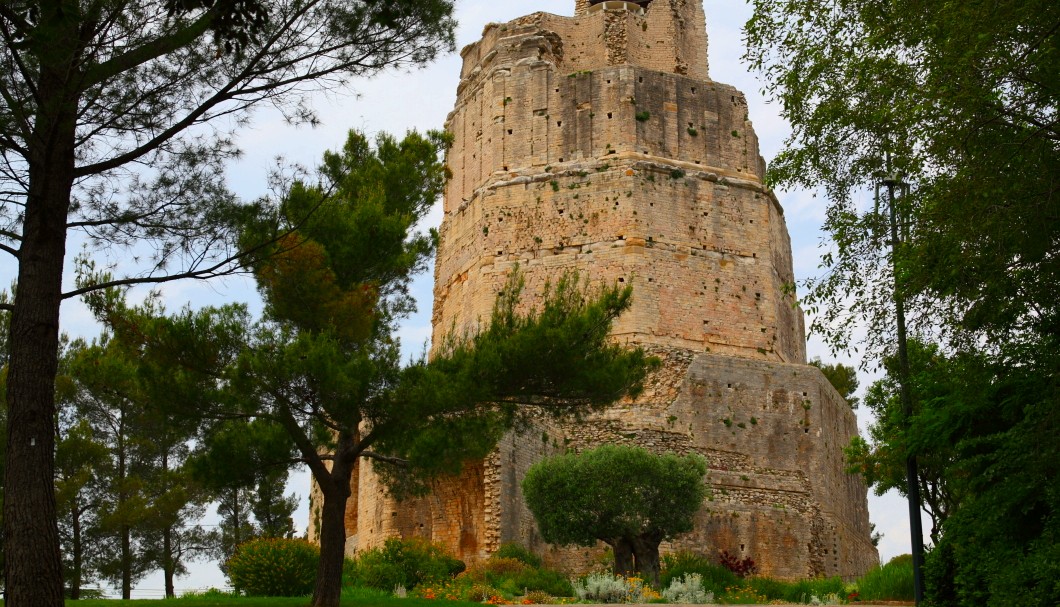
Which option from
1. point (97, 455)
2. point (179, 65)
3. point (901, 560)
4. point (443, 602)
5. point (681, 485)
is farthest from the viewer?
point (901, 560)

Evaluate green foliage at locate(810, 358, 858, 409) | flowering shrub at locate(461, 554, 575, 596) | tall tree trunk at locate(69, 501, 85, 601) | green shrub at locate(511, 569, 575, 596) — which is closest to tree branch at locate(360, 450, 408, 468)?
flowering shrub at locate(461, 554, 575, 596)

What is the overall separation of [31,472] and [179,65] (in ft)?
12.3

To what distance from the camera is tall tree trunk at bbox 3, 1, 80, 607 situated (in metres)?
8.94

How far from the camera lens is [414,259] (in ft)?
47.3

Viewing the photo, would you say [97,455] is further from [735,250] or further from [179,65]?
[735,250]

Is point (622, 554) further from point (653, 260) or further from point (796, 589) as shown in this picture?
point (653, 260)

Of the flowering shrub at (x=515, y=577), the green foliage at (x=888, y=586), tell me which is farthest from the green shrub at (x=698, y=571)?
the green foliage at (x=888, y=586)

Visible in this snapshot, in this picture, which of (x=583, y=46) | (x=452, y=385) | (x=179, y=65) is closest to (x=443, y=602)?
(x=452, y=385)

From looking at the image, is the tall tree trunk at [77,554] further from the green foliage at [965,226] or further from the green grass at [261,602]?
the green foliage at [965,226]

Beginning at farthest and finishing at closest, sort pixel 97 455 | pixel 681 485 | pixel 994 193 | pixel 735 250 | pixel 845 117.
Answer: pixel 735 250 → pixel 97 455 → pixel 681 485 → pixel 845 117 → pixel 994 193

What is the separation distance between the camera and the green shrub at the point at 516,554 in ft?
65.9

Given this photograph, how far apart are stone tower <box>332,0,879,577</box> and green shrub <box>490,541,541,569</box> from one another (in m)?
0.62

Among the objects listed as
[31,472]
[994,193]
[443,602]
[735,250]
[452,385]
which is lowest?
[443,602]

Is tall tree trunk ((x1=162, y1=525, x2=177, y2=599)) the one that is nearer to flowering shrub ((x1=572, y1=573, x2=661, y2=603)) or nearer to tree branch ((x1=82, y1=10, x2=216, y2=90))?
flowering shrub ((x1=572, y1=573, x2=661, y2=603))
